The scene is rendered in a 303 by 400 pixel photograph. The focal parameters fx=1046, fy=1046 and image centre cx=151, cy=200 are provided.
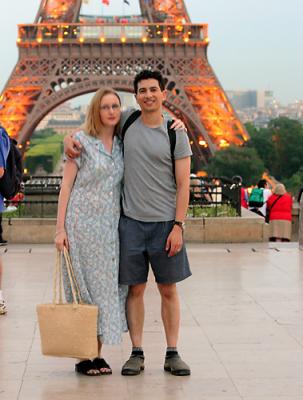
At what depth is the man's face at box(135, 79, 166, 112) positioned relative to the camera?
6.95 meters

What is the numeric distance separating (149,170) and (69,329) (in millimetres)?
1167

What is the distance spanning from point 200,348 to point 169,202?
1374 millimetres

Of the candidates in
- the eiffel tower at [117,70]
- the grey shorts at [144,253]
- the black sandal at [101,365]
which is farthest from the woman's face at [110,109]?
the eiffel tower at [117,70]

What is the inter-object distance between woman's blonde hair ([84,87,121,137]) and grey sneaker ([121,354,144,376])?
5.04 ft

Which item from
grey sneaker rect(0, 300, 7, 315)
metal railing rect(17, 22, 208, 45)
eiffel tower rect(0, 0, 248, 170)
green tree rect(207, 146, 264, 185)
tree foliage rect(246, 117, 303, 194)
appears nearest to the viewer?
grey sneaker rect(0, 300, 7, 315)

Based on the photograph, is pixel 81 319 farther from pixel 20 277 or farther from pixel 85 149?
pixel 20 277

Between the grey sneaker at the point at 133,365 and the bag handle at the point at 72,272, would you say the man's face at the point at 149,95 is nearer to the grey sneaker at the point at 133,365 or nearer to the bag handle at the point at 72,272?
the bag handle at the point at 72,272

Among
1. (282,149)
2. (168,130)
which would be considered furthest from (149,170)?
(282,149)

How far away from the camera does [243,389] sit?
21.7ft

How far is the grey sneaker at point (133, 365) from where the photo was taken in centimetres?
A: 698

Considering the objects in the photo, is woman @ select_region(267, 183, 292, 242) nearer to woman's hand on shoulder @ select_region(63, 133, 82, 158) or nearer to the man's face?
the man's face

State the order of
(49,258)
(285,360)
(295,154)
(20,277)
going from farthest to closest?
(295,154)
(49,258)
(20,277)
(285,360)

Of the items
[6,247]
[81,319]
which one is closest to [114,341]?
[81,319]

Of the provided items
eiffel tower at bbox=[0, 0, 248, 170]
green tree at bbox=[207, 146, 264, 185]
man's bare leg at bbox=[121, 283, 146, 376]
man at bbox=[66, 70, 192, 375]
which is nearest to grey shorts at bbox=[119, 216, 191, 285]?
man at bbox=[66, 70, 192, 375]
